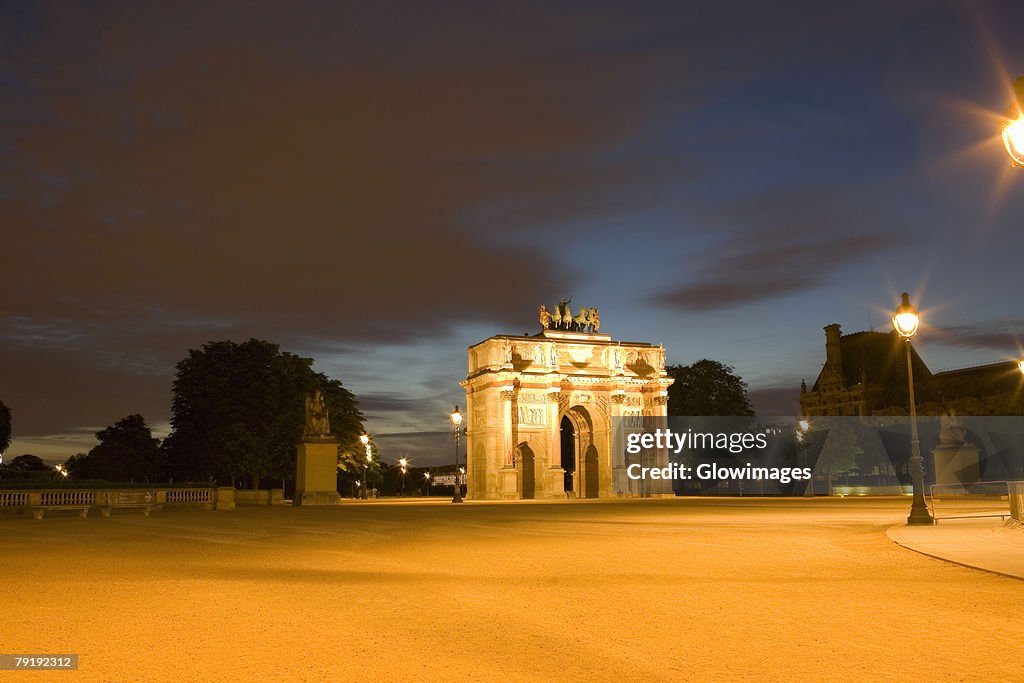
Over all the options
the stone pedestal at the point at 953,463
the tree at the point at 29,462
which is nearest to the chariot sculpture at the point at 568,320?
the stone pedestal at the point at 953,463

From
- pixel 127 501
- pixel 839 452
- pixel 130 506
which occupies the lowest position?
pixel 130 506

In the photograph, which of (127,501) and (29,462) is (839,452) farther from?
(29,462)

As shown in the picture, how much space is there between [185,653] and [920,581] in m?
10.2

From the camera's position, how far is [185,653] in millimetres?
8930

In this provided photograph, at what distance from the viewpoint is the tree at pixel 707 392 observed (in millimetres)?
100625

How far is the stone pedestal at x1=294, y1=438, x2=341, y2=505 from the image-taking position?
167 feet

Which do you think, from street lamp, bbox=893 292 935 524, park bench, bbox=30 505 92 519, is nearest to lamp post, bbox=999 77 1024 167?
street lamp, bbox=893 292 935 524

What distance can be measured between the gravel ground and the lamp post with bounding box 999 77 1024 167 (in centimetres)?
494

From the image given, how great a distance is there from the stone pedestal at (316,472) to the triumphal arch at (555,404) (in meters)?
28.2

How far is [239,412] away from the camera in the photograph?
73.8m

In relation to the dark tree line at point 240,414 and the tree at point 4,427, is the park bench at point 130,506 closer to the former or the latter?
the dark tree line at point 240,414

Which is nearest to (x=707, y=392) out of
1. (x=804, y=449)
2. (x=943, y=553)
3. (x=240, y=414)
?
(x=804, y=449)

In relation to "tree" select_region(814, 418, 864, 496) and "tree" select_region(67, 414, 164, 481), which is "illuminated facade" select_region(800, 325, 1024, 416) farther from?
"tree" select_region(67, 414, 164, 481)

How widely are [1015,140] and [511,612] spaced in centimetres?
768
